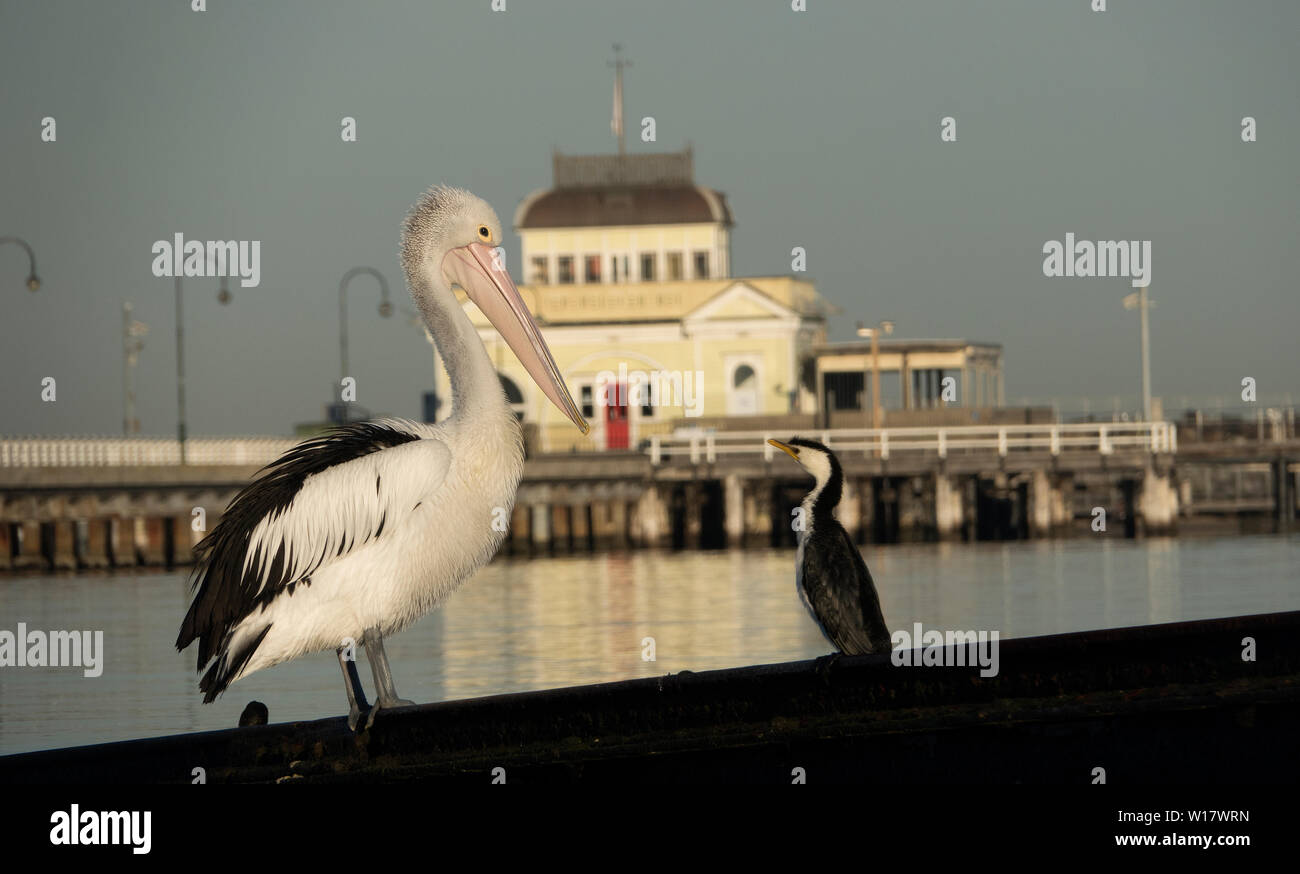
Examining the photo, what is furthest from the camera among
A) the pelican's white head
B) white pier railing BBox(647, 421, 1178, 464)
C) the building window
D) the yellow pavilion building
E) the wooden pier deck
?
the building window

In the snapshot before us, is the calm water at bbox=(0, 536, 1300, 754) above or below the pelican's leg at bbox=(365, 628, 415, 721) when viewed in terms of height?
below

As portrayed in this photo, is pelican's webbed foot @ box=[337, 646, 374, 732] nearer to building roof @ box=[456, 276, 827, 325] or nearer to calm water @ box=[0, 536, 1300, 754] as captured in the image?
calm water @ box=[0, 536, 1300, 754]

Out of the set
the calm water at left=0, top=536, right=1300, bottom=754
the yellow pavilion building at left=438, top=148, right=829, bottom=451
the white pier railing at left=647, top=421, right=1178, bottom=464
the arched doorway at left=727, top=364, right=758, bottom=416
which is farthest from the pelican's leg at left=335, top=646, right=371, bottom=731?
the arched doorway at left=727, top=364, right=758, bottom=416

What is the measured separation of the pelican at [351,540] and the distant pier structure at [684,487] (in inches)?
1253

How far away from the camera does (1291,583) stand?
26.7 m

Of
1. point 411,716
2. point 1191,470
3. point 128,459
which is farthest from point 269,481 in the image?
point 1191,470

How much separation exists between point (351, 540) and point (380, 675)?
0.59 m

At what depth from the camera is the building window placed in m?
61.4

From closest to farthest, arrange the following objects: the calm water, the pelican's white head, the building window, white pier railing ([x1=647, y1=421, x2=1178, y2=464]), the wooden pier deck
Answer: the wooden pier deck < the pelican's white head < the calm water < white pier railing ([x1=647, y1=421, x2=1178, y2=464]) < the building window

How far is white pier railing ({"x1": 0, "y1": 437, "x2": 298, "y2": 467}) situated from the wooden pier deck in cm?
3821

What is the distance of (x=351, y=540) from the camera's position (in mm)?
6695

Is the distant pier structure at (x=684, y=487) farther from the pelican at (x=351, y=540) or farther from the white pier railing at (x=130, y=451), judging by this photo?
the pelican at (x=351, y=540)

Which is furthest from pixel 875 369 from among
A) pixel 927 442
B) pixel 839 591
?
pixel 839 591
